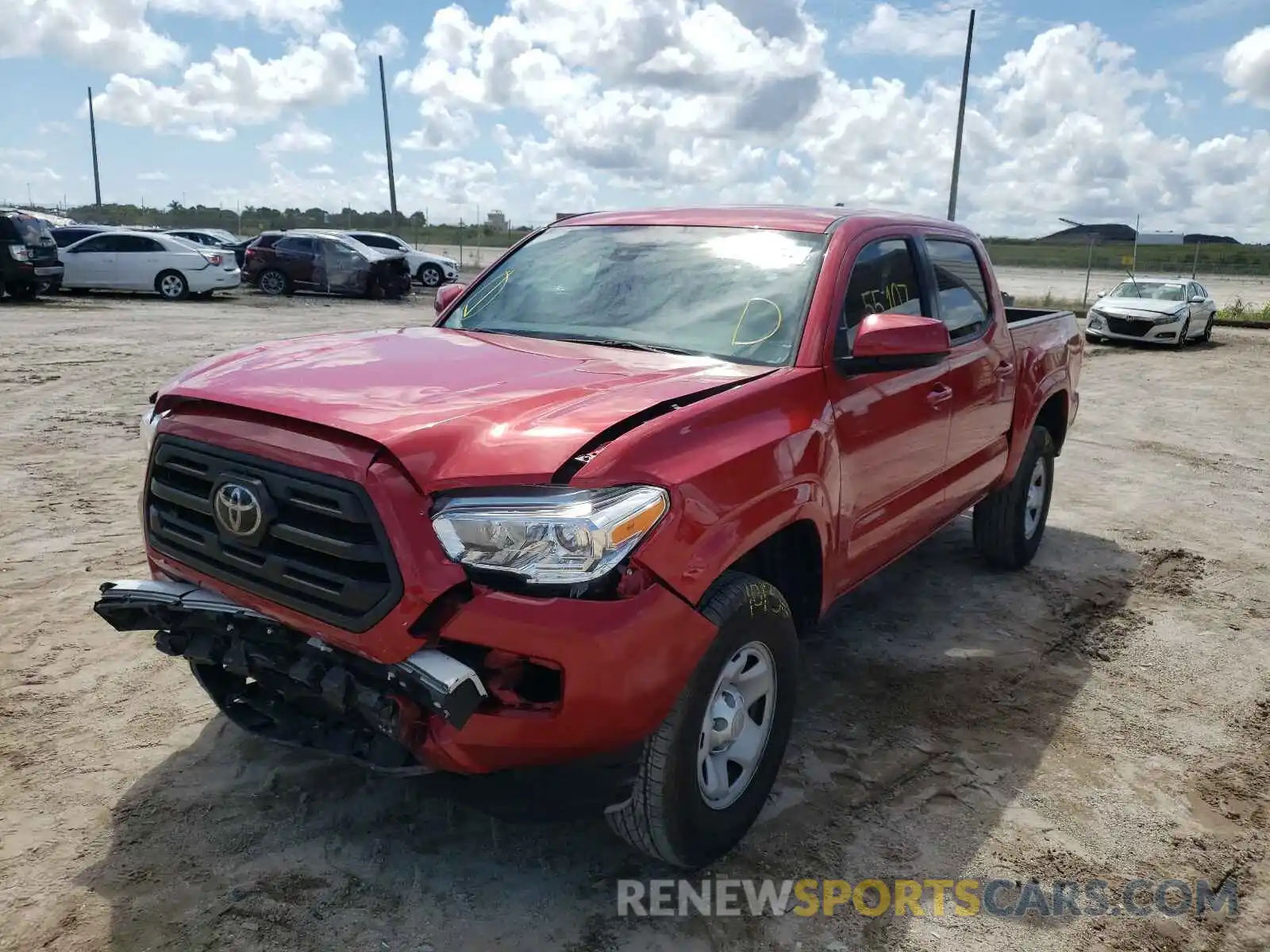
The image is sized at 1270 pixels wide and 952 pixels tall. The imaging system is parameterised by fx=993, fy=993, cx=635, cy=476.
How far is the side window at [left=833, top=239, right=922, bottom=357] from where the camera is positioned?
3.51m

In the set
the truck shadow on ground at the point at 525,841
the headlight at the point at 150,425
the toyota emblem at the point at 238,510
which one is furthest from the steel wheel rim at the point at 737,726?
the headlight at the point at 150,425

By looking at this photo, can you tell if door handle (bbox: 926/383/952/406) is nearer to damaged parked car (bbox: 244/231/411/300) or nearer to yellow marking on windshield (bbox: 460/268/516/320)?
yellow marking on windshield (bbox: 460/268/516/320)

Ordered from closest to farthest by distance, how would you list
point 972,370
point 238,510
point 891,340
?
point 238,510
point 891,340
point 972,370

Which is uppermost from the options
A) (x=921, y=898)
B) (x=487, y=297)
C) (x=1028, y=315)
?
(x=487, y=297)

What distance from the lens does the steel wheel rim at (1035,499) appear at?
5.61m

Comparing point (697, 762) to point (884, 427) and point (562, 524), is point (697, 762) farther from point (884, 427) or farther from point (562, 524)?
point (884, 427)

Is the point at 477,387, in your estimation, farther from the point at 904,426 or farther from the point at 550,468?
the point at 904,426

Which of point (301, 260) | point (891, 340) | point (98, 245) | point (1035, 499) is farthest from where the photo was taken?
point (301, 260)

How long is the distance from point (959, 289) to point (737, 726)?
270cm

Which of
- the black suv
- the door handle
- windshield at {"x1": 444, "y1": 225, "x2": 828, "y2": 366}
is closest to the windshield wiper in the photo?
windshield at {"x1": 444, "y1": 225, "x2": 828, "y2": 366}

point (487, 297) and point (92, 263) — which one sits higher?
point (487, 297)

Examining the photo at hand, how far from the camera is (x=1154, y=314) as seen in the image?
61.0 ft

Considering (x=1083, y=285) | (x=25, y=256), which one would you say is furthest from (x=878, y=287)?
(x=1083, y=285)

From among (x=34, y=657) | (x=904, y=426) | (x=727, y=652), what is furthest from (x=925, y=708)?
(x=34, y=657)
